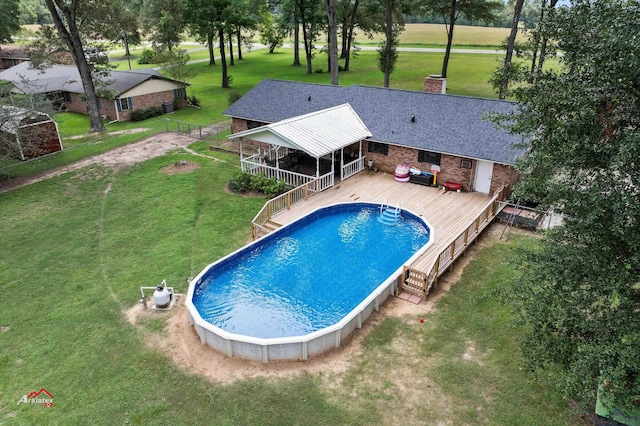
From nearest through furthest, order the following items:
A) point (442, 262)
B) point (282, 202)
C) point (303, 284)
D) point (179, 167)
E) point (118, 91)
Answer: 1. point (303, 284)
2. point (442, 262)
3. point (282, 202)
4. point (179, 167)
5. point (118, 91)

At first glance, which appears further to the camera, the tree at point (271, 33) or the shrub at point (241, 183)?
the tree at point (271, 33)

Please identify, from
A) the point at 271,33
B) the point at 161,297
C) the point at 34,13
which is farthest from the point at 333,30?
the point at 34,13

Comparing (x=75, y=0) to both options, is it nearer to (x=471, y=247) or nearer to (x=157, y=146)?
(x=157, y=146)

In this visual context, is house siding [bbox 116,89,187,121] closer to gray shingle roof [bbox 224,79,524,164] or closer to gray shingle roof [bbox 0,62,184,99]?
gray shingle roof [bbox 0,62,184,99]

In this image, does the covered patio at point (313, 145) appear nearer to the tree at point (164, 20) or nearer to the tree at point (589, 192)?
the tree at point (589, 192)

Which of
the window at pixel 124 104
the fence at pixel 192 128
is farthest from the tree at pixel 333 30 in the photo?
the window at pixel 124 104

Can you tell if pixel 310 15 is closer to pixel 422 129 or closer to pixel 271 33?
pixel 271 33

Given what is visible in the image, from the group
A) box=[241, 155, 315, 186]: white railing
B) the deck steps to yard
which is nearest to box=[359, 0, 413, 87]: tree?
box=[241, 155, 315, 186]: white railing
